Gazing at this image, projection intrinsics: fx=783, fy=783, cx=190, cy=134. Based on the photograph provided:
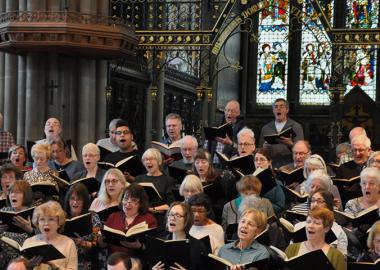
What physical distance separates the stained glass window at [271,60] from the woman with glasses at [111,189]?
490 inches

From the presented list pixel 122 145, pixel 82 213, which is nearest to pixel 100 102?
pixel 122 145

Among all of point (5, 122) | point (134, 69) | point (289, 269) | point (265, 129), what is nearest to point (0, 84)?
point (5, 122)

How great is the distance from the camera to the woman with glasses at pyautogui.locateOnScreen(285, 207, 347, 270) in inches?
202

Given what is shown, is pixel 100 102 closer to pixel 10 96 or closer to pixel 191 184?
pixel 10 96

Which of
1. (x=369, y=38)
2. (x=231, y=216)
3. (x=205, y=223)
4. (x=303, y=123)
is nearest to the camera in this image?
(x=205, y=223)

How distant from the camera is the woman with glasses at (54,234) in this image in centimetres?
570

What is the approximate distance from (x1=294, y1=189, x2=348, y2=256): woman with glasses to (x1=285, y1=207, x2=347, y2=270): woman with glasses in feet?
0.63

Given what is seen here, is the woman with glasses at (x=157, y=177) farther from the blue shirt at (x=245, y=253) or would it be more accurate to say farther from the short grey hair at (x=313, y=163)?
the blue shirt at (x=245, y=253)

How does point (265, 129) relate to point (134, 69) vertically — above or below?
below

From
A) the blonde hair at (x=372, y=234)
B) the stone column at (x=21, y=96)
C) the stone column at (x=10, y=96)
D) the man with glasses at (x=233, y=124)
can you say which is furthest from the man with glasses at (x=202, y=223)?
the stone column at (x=10, y=96)

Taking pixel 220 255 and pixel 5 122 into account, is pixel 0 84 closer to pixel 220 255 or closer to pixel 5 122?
pixel 5 122

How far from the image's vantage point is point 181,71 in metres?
16.6

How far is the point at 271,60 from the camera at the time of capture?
1881cm

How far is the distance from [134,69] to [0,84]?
3234 millimetres
